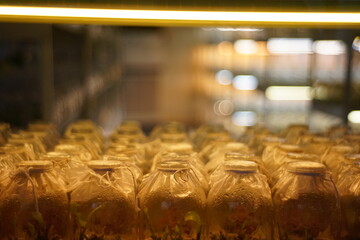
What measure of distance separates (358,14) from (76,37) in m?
4.14

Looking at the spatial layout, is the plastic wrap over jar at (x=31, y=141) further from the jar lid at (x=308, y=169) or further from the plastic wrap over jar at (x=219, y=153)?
the jar lid at (x=308, y=169)

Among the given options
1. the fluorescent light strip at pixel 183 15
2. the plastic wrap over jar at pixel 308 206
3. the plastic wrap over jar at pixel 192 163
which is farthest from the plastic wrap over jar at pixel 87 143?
the plastic wrap over jar at pixel 308 206

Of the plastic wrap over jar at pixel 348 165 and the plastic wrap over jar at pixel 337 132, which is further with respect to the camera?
the plastic wrap over jar at pixel 337 132

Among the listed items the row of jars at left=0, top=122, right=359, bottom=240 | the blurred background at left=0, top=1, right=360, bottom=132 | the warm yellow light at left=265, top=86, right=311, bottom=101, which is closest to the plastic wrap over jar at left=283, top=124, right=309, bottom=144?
the blurred background at left=0, top=1, right=360, bottom=132

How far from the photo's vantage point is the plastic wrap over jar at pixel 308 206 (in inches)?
50.4

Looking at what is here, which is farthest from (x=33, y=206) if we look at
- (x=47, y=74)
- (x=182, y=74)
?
(x=182, y=74)

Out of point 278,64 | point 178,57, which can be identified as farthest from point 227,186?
point 178,57

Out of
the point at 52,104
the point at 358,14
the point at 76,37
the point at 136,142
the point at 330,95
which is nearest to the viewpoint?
the point at 358,14

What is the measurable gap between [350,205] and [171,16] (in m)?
0.80

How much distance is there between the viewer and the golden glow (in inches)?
59.0

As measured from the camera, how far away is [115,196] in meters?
1.27

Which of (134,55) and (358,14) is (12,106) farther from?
(134,55)

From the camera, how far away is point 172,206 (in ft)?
4.15

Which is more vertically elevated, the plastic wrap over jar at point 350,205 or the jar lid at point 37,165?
the jar lid at point 37,165
